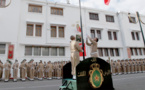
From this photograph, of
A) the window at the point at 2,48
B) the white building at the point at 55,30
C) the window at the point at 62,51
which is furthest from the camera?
the window at the point at 62,51

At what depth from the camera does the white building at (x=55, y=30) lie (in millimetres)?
13152

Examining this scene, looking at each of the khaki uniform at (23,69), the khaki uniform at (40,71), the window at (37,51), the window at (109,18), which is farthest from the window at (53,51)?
the window at (109,18)

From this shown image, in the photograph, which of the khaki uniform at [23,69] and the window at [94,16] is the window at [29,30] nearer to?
the khaki uniform at [23,69]

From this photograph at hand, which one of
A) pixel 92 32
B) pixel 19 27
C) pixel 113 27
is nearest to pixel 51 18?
pixel 19 27

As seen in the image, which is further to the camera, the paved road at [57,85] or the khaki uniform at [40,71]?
the khaki uniform at [40,71]

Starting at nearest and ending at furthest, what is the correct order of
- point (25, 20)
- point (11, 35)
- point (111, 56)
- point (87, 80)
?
point (87, 80), point (11, 35), point (25, 20), point (111, 56)

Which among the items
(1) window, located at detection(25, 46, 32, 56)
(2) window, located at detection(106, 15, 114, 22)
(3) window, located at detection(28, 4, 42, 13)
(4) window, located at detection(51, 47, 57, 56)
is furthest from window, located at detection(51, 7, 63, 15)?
(2) window, located at detection(106, 15, 114, 22)

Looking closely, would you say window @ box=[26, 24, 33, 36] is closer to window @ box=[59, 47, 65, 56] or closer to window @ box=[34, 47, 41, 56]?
window @ box=[34, 47, 41, 56]

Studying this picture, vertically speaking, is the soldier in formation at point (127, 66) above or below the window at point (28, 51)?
below

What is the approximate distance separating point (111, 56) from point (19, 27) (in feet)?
47.5

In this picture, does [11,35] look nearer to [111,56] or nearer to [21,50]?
[21,50]

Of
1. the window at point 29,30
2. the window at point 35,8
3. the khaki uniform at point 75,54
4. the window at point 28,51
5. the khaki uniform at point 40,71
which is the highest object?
the window at point 35,8

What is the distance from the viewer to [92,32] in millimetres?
18156

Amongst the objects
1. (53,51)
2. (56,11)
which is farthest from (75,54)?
(56,11)
